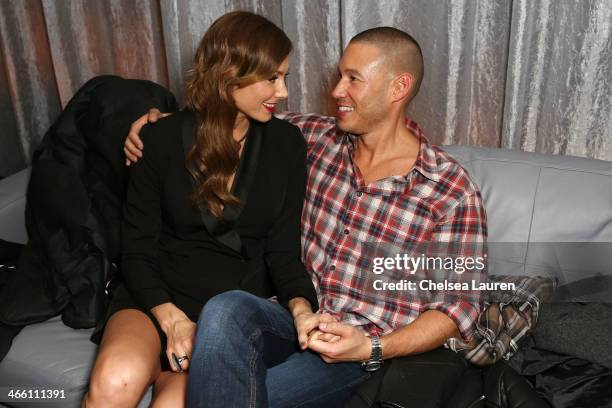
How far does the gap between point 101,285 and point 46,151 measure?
18.7 inches

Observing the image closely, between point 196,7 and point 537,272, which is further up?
point 196,7

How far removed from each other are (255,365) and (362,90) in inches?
28.6

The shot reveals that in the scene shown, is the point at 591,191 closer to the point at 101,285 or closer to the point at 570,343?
the point at 570,343

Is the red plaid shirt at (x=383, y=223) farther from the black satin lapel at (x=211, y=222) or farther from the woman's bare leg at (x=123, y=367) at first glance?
the woman's bare leg at (x=123, y=367)

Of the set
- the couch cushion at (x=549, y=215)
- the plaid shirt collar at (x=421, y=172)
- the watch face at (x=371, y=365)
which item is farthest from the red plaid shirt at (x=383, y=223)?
the couch cushion at (x=549, y=215)

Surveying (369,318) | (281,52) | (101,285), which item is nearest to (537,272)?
(369,318)

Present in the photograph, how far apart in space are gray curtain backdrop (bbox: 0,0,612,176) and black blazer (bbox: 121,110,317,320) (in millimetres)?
618

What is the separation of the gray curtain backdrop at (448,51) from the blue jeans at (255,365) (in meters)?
0.96

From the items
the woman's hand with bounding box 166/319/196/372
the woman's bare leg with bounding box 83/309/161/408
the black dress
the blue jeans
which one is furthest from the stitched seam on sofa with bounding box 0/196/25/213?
the blue jeans

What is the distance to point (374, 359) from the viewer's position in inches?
55.8

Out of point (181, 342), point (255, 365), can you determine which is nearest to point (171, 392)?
point (181, 342)

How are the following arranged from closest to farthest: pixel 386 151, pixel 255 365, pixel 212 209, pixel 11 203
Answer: pixel 255 365
pixel 212 209
pixel 386 151
pixel 11 203

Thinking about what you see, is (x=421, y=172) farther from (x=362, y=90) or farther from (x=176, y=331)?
(x=176, y=331)

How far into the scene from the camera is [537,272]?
168 centimetres
